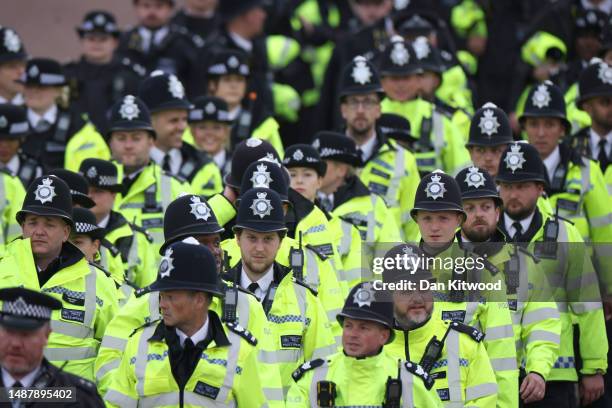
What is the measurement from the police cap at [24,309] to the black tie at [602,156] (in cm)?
760

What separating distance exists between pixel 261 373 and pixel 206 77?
8531 mm

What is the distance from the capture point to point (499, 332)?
12.4m

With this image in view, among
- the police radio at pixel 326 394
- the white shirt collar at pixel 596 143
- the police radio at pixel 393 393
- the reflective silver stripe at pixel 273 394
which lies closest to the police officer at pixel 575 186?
the white shirt collar at pixel 596 143

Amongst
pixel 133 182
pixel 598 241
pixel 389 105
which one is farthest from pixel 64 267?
pixel 389 105

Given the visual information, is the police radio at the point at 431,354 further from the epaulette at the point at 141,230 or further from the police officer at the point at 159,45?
the police officer at the point at 159,45

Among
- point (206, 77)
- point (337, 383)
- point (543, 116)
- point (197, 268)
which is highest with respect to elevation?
point (206, 77)

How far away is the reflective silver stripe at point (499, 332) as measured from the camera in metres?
12.4

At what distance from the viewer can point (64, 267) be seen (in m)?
12.4

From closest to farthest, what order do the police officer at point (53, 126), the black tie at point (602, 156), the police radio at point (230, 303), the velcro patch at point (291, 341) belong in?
the police radio at point (230, 303) → the velcro patch at point (291, 341) → the black tie at point (602, 156) → the police officer at point (53, 126)

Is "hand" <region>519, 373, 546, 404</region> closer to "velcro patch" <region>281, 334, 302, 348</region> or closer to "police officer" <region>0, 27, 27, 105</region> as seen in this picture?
"velcro patch" <region>281, 334, 302, 348</region>

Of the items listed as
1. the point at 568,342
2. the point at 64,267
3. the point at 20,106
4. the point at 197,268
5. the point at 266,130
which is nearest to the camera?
the point at 197,268

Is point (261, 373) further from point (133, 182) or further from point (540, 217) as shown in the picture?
point (133, 182)

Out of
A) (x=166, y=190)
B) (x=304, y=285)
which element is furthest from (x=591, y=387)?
(x=166, y=190)

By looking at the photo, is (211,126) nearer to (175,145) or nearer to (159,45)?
(175,145)
